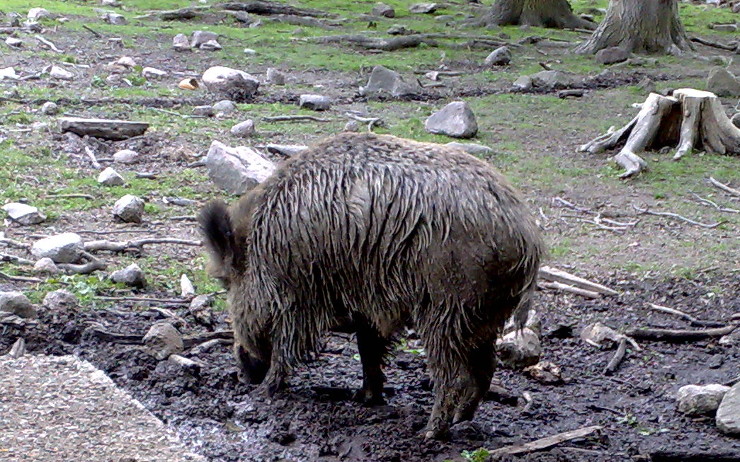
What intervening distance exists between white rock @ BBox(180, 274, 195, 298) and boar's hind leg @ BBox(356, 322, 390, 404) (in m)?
1.97

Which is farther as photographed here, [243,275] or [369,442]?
[243,275]

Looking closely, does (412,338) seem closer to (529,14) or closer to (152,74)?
(152,74)

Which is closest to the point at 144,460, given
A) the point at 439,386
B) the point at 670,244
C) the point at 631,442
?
the point at 439,386

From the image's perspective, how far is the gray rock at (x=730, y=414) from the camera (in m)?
5.67

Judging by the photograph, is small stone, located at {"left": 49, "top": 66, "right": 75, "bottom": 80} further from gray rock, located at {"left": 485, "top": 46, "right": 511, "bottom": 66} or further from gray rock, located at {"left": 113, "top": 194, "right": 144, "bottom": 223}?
gray rock, located at {"left": 485, "top": 46, "right": 511, "bottom": 66}

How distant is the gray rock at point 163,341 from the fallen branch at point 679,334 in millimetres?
3051

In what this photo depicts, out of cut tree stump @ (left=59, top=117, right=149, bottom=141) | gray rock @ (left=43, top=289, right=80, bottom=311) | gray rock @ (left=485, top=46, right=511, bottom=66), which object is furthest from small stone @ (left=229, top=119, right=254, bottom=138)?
gray rock @ (left=485, top=46, right=511, bottom=66)

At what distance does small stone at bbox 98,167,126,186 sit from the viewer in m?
10.0

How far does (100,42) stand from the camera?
18.5 m

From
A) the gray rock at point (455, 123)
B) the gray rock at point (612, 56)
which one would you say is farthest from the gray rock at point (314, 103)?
the gray rock at point (612, 56)

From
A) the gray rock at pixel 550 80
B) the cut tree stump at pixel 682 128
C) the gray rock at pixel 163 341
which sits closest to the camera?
the gray rock at pixel 163 341

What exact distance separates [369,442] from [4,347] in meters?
2.49

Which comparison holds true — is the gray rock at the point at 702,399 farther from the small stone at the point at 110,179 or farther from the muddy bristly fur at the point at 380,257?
the small stone at the point at 110,179

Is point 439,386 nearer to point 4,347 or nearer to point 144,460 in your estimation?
point 144,460
